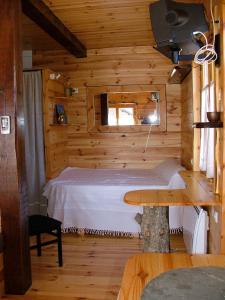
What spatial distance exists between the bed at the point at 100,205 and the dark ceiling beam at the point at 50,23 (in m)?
1.80

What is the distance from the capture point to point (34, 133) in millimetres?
4203

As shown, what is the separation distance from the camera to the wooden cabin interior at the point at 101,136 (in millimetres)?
2367

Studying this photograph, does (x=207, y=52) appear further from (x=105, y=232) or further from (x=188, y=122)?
(x=105, y=232)

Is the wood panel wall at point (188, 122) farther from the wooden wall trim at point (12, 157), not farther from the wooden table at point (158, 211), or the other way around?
the wooden wall trim at point (12, 157)

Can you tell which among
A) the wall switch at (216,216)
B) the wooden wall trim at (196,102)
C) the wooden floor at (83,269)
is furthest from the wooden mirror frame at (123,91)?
the wall switch at (216,216)

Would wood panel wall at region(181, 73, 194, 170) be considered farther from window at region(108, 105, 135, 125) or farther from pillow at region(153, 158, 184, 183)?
window at region(108, 105, 135, 125)

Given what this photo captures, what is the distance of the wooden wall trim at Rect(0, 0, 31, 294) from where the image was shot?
245 centimetres

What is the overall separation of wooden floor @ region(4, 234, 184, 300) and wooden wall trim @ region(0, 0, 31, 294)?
9.1 inches

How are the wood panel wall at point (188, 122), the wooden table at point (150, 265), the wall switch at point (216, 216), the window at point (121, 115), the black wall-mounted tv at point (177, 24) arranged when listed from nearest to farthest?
the wooden table at point (150, 265) < the black wall-mounted tv at point (177, 24) < the wall switch at point (216, 216) < the wood panel wall at point (188, 122) < the window at point (121, 115)

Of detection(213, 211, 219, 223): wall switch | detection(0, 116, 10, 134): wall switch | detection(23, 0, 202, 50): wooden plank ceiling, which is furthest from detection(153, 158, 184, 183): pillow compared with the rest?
detection(0, 116, 10, 134): wall switch

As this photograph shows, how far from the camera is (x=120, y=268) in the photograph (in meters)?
2.96

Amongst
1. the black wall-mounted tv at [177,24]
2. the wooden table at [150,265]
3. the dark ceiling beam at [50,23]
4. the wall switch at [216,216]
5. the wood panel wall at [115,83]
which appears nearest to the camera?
the wooden table at [150,265]

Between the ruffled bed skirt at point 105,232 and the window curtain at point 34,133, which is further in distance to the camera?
the window curtain at point 34,133

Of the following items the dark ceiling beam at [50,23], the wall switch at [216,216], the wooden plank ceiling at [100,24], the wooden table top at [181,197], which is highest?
the wooden plank ceiling at [100,24]
